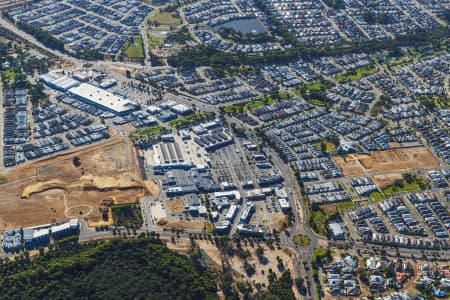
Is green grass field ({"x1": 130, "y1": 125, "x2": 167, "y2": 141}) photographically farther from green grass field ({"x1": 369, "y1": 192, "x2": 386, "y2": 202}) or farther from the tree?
green grass field ({"x1": 369, "y1": 192, "x2": 386, "y2": 202})

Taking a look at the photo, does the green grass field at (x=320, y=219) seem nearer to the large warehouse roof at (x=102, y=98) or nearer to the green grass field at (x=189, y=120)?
the green grass field at (x=189, y=120)

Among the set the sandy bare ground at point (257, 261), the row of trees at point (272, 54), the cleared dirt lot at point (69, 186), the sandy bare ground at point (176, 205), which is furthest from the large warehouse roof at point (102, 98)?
the sandy bare ground at point (257, 261)

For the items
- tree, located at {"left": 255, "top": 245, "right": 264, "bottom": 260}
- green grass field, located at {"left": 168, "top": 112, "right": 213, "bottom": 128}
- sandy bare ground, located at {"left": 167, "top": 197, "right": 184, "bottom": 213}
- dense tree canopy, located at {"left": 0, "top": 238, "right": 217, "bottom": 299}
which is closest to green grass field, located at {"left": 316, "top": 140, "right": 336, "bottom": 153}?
green grass field, located at {"left": 168, "top": 112, "right": 213, "bottom": 128}

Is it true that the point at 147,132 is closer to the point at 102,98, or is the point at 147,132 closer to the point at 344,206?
the point at 102,98

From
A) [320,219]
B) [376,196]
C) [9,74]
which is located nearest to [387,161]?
[376,196]

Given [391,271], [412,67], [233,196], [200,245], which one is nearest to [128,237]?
[200,245]
